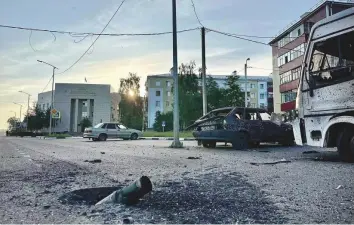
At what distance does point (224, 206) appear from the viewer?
112 inches

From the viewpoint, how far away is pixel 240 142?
10.1 metres

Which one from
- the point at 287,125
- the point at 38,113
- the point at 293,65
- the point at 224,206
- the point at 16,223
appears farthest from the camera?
the point at 38,113

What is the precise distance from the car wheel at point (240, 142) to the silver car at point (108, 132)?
15304mm

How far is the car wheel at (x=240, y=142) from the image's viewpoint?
33.2ft

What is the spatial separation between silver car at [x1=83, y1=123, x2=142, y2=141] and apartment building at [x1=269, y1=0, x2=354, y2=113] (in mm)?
18414

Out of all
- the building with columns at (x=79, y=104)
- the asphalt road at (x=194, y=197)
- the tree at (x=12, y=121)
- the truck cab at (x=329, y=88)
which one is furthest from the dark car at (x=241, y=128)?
the tree at (x=12, y=121)

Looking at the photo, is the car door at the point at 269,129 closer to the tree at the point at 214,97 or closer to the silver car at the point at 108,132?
the silver car at the point at 108,132

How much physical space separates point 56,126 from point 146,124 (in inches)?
932

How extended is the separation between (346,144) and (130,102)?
207 feet

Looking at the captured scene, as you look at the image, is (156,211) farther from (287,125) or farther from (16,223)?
(287,125)

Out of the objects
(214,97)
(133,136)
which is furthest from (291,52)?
(133,136)

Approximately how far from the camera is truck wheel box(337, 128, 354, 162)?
589 cm

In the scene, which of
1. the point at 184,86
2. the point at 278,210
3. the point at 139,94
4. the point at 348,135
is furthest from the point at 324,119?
the point at 139,94

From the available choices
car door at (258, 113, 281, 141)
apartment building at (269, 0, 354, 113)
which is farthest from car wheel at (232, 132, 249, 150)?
apartment building at (269, 0, 354, 113)
